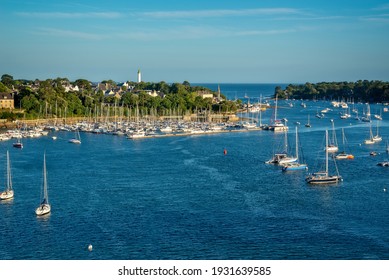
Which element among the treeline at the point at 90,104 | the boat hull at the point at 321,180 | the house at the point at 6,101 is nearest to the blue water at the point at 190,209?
the boat hull at the point at 321,180

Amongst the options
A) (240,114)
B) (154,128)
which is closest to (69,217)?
(154,128)

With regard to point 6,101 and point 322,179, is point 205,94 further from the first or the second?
point 322,179

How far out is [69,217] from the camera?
9062mm

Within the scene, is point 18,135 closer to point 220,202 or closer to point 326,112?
point 220,202

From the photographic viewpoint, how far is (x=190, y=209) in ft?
31.5

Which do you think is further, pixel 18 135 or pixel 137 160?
pixel 18 135

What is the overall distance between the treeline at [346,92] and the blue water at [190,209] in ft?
92.7

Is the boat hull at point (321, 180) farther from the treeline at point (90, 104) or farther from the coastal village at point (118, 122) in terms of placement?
the treeline at point (90, 104)

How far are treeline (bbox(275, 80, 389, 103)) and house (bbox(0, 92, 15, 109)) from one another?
87.3 ft

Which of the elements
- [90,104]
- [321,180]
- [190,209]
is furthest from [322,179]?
[90,104]

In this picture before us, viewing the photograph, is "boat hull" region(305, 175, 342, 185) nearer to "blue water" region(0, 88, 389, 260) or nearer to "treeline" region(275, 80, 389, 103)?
"blue water" region(0, 88, 389, 260)

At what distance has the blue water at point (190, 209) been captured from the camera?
767 centimetres

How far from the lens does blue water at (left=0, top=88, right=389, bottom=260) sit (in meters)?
7.67
